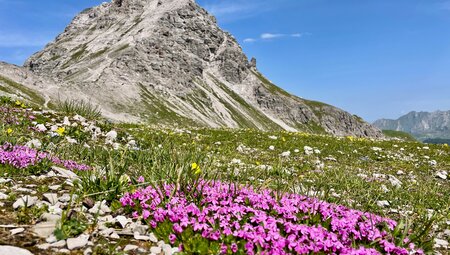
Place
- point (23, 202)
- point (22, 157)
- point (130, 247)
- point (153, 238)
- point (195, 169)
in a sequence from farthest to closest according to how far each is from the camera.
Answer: point (22, 157)
point (195, 169)
point (23, 202)
point (153, 238)
point (130, 247)

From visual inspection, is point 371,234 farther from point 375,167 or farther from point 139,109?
point 139,109

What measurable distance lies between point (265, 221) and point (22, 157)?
567 cm

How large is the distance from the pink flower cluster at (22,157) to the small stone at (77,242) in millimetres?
3596

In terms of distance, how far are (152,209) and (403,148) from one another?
23381 mm

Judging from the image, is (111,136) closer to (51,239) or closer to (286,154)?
(286,154)

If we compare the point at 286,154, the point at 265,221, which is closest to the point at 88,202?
Result: the point at 265,221

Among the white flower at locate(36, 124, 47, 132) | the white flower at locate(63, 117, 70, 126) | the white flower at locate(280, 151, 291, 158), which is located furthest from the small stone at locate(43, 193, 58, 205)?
the white flower at locate(280, 151, 291, 158)

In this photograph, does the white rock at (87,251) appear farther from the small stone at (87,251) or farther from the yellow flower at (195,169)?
the yellow flower at (195,169)

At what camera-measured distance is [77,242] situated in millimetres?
4918

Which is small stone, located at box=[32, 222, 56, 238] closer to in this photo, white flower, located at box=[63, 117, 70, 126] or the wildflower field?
the wildflower field

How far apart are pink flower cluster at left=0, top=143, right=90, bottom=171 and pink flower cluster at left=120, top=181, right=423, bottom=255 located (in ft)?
9.97

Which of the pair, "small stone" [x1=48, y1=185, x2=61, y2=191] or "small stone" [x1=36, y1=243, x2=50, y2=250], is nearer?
"small stone" [x1=36, y1=243, x2=50, y2=250]

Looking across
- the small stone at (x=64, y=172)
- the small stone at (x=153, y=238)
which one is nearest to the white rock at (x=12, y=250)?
the small stone at (x=153, y=238)

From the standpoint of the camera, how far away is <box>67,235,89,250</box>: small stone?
4.84 meters
